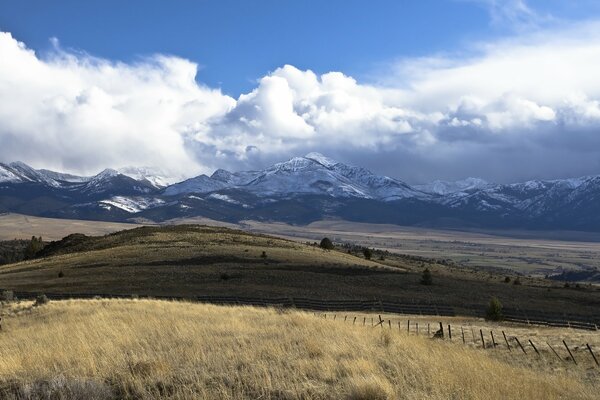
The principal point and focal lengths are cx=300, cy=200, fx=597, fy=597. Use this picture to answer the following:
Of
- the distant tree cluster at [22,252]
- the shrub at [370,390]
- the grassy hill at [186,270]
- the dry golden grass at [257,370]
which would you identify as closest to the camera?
the shrub at [370,390]

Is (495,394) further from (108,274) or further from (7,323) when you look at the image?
(108,274)

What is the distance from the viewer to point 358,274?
71438 millimetres

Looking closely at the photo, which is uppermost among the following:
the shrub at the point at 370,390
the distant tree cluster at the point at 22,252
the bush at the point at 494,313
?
the shrub at the point at 370,390

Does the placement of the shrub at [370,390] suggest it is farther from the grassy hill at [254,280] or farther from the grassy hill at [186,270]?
the grassy hill at [186,270]

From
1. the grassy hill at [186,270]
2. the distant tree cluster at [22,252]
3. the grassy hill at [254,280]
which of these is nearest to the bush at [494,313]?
the grassy hill at [254,280]

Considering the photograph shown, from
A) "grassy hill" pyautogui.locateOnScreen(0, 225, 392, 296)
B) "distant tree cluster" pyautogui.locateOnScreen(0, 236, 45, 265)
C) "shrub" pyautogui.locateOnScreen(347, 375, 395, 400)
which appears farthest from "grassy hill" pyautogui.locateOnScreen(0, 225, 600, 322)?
"shrub" pyautogui.locateOnScreen(347, 375, 395, 400)

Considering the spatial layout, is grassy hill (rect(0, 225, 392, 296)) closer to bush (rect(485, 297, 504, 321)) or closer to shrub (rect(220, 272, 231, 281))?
shrub (rect(220, 272, 231, 281))

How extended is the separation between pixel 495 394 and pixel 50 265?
3129 inches

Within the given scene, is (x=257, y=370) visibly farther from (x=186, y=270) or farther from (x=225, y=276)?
(x=186, y=270)

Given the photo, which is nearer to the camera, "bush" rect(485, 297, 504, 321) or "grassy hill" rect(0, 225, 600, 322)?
"bush" rect(485, 297, 504, 321)

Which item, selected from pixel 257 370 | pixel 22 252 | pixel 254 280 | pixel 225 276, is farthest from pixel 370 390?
pixel 22 252

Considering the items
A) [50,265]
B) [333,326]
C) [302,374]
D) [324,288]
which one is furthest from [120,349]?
[50,265]

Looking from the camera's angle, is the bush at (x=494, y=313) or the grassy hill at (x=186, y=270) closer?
the bush at (x=494, y=313)

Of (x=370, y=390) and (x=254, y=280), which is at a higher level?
(x=370, y=390)
